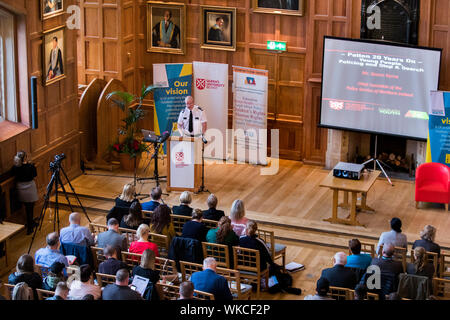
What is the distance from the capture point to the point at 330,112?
1359 cm

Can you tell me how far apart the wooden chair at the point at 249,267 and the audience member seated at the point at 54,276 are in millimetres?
2094

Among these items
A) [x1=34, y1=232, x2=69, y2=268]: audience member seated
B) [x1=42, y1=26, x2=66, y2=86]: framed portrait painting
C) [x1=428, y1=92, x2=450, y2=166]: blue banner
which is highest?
[x1=42, y1=26, x2=66, y2=86]: framed portrait painting

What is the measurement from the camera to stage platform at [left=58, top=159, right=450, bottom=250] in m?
11.5

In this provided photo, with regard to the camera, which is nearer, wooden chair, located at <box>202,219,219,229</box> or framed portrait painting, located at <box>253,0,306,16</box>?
wooden chair, located at <box>202,219,219,229</box>

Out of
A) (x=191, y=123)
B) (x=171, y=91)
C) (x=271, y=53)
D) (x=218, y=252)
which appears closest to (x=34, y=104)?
(x=191, y=123)

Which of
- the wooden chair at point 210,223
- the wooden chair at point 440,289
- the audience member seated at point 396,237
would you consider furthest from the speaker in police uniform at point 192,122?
the wooden chair at point 440,289

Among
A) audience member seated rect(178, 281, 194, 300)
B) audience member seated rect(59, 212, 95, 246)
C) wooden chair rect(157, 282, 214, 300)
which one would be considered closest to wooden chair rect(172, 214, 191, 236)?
audience member seated rect(59, 212, 95, 246)

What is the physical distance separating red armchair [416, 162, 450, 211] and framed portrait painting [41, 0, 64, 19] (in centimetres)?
588

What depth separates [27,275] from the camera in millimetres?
8211

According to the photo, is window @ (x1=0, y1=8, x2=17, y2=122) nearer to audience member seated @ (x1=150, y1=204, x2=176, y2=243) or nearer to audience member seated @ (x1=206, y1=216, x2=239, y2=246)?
audience member seated @ (x1=150, y1=204, x2=176, y2=243)

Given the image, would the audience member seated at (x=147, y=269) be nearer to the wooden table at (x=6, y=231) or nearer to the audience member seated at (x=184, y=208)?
the audience member seated at (x=184, y=208)

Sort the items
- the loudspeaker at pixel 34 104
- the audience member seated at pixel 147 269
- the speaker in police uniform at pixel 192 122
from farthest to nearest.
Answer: the speaker in police uniform at pixel 192 122 → the loudspeaker at pixel 34 104 → the audience member seated at pixel 147 269

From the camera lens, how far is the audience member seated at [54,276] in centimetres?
823

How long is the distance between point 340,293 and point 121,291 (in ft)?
7.68
